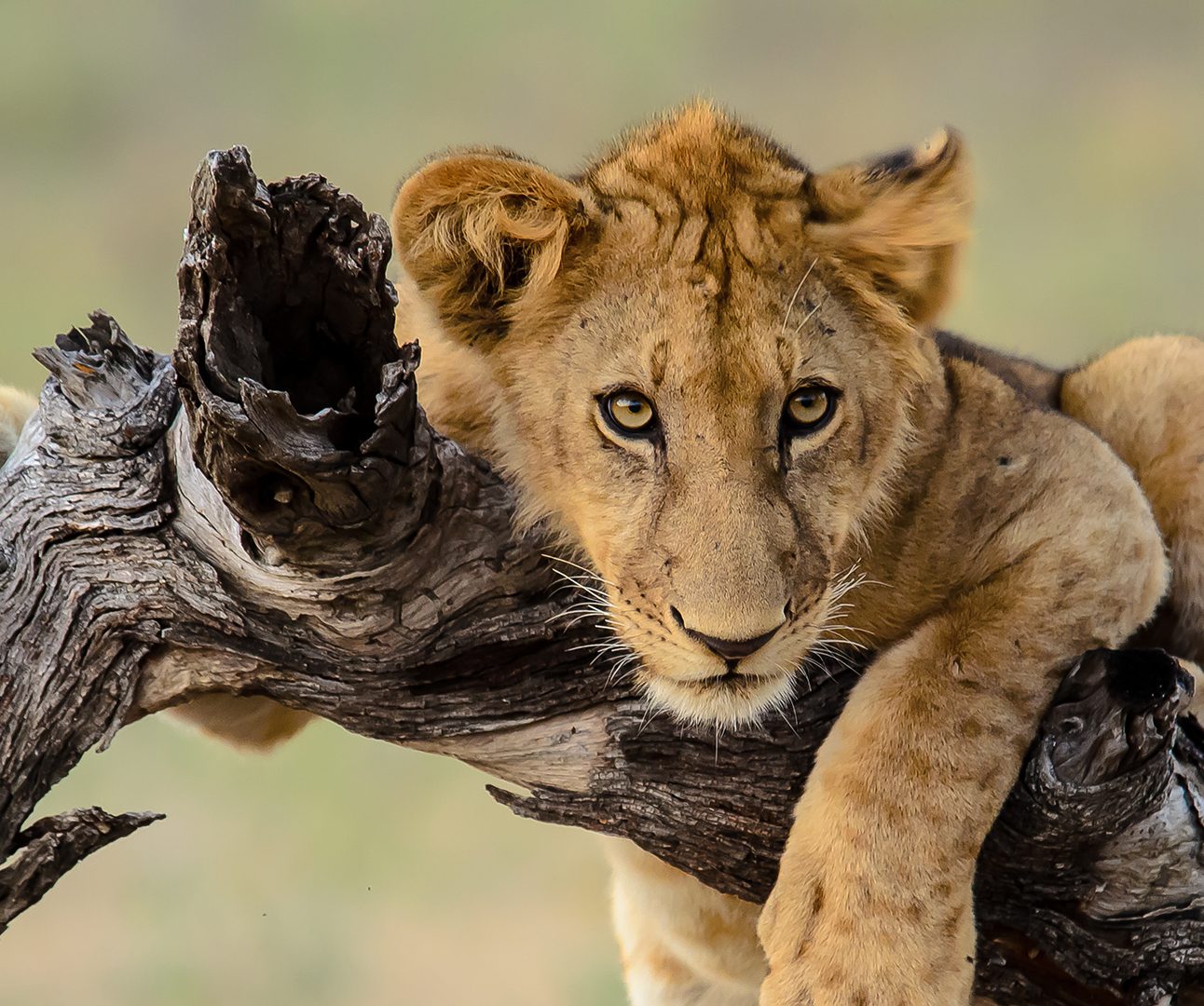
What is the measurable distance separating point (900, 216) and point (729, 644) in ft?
2.69

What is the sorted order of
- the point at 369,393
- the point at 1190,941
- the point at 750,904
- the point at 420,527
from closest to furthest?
1. the point at 369,393
2. the point at 420,527
3. the point at 1190,941
4. the point at 750,904

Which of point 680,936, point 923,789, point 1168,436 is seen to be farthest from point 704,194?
point 680,936

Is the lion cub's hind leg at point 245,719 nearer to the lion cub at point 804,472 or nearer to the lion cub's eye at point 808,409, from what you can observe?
the lion cub at point 804,472

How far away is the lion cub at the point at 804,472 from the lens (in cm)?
205

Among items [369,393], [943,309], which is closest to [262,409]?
[369,393]

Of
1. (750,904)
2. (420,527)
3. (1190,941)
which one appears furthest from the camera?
(750,904)

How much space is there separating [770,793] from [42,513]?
1.26 meters

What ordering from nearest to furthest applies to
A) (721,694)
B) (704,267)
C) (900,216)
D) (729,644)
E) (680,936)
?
1. (729,644)
2. (721,694)
3. (704,267)
4. (900,216)
5. (680,936)

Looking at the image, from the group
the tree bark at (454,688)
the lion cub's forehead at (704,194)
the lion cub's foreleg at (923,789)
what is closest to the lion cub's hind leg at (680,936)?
the tree bark at (454,688)

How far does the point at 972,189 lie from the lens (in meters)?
2.44

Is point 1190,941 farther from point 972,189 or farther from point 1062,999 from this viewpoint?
point 972,189

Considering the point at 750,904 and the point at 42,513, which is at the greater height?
the point at 42,513

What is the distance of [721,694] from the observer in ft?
6.75

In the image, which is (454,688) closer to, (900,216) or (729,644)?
(729,644)
